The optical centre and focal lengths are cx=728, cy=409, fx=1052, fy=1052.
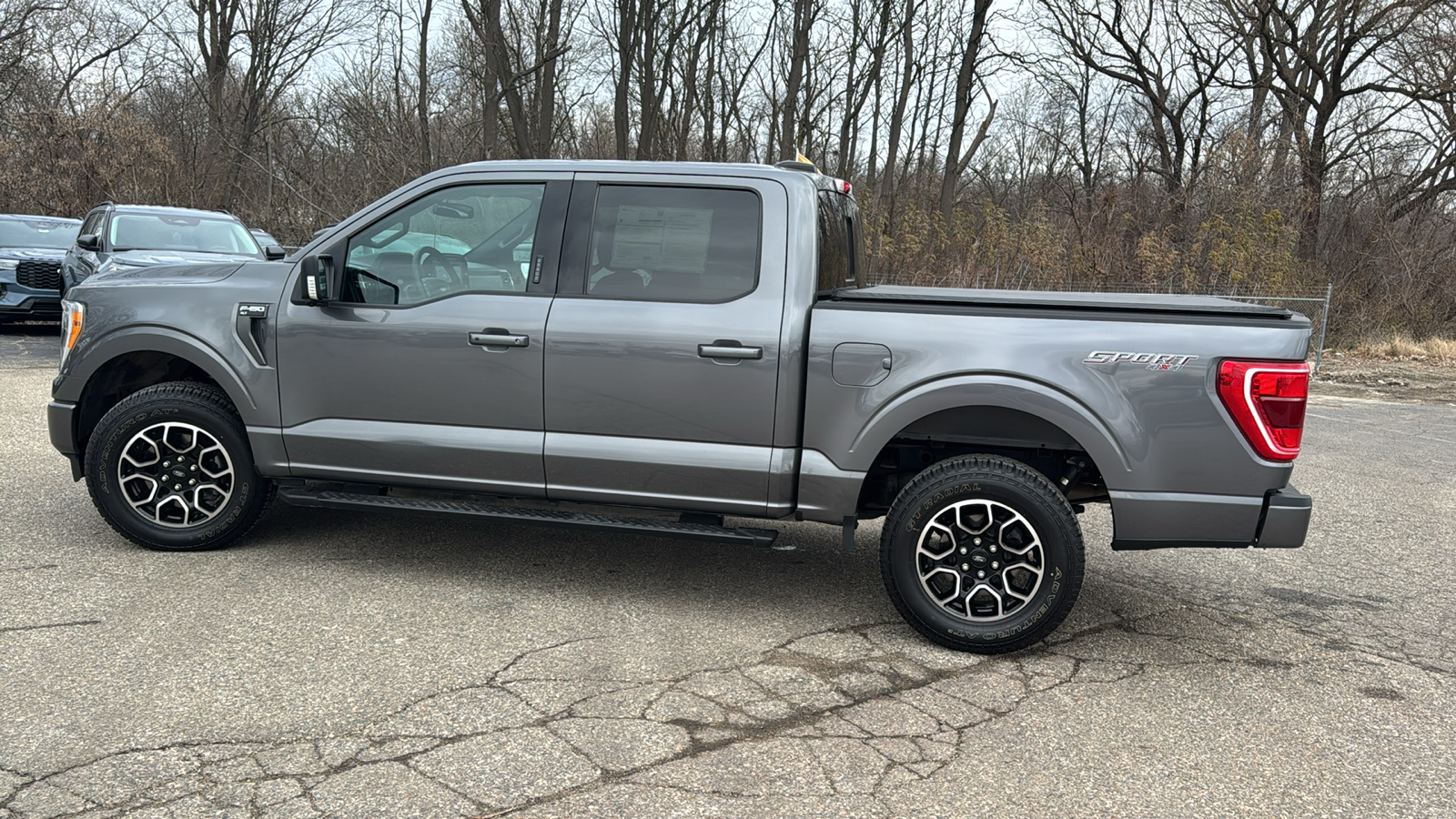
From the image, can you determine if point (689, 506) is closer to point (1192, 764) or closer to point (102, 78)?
point (1192, 764)

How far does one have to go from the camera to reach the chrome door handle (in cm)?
470

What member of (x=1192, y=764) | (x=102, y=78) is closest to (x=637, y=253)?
(x=1192, y=764)

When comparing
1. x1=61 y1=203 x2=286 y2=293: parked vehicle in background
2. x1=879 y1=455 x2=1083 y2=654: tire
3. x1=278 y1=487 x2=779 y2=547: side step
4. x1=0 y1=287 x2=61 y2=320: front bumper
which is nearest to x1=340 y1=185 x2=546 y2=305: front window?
x1=278 y1=487 x2=779 y2=547: side step

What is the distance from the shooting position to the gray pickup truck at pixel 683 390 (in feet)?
13.7

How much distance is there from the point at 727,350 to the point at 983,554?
1356mm

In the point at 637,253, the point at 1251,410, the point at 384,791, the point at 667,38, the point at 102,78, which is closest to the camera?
the point at 384,791

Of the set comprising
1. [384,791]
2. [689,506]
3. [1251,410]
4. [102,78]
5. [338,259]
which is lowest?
[384,791]

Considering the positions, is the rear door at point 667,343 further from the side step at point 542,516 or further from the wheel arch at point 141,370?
the wheel arch at point 141,370

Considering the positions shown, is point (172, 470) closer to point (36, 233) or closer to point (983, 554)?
point (983, 554)

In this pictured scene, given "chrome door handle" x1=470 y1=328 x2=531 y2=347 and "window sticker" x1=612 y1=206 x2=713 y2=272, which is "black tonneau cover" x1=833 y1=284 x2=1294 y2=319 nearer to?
"window sticker" x1=612 y1=206 x2=713 y2=272

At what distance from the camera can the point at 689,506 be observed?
466cm

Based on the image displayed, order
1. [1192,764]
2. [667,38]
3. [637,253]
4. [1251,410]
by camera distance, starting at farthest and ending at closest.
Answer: [667,38]
[637,253]
[1251,410]
[1192,764]

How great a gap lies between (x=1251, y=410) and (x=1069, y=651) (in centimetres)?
122

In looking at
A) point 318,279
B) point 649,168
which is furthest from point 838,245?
point 318,279
